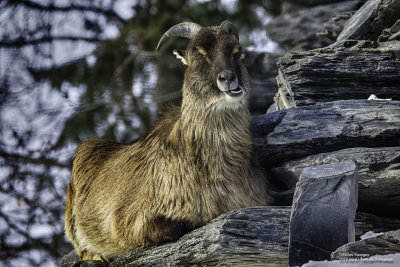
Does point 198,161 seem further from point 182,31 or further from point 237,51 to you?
point 182,31

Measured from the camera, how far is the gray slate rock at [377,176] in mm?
5430

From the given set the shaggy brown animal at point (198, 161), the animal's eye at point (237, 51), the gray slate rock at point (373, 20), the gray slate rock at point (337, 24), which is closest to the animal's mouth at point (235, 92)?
the shaggy brown animal at point (198, 161)

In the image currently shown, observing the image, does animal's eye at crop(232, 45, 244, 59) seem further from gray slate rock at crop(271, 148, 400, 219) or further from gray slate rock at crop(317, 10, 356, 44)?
gray slate rock at crop(317, 10, 356, 44)

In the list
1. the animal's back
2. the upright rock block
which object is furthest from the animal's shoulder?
the upright rock block

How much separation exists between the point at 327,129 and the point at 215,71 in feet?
4.34

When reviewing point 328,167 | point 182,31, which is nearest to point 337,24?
point 182,31

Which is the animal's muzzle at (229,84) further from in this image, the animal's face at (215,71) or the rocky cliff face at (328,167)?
the rocky cliff face at (328,167)

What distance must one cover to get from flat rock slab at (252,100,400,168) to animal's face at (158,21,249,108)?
1.89ft

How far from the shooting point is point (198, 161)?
6152 mm

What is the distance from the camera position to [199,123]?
6.20m

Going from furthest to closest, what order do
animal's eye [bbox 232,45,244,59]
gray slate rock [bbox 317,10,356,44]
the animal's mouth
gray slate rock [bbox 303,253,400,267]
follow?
gray slate rock [bbox 317,10,356,44] → animal's eye [bbox 232,45,244,59] → the animal's mouth → gray slate rock [bbox 303,253,400,267]

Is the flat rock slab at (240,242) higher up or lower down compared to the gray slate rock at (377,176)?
lower down

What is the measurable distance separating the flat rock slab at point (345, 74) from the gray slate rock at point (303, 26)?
3554 mm

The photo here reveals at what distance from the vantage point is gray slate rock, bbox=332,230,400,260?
160 inches
